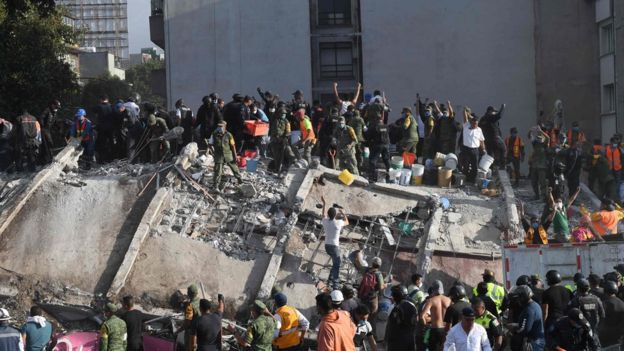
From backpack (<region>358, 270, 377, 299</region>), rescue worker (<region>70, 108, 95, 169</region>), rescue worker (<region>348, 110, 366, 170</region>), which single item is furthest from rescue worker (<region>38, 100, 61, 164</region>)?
backpack (<region>358, 270, 377, 299</region>)

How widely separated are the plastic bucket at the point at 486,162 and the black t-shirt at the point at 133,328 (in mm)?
11480

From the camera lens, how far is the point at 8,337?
12312mm

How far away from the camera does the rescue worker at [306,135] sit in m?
22.5

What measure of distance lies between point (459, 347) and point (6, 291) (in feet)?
32.6

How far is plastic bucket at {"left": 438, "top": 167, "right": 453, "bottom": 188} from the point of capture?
75.9ft

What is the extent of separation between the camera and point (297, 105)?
78.0 feet

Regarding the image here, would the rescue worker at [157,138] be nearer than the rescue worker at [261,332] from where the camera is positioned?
No

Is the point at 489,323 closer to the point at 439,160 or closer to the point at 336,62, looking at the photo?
the point at 439,160

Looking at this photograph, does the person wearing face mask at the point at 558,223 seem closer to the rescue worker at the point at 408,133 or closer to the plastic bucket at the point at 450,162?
the plastic bucket at the point at 450,162

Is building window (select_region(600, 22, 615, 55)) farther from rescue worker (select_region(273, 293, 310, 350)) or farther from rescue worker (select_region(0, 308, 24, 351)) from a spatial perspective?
rescue worker (select_region(0, 308, 24, 351))

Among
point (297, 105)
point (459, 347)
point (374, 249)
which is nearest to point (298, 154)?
point (297, 105)

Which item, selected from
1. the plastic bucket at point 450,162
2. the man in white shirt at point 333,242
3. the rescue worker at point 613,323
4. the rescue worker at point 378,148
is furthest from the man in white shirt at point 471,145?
the rescue worker at point 613,323

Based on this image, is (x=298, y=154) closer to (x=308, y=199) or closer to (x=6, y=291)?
(x=308, y=199)

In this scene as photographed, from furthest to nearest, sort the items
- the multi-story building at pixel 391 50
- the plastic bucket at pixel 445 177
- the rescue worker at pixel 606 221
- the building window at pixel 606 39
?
the multi-story building at pixel 391 50, the building window at pixel 606 39, the plastic bucket at pixel 445 177, the rescue worker at pixel 606 221
